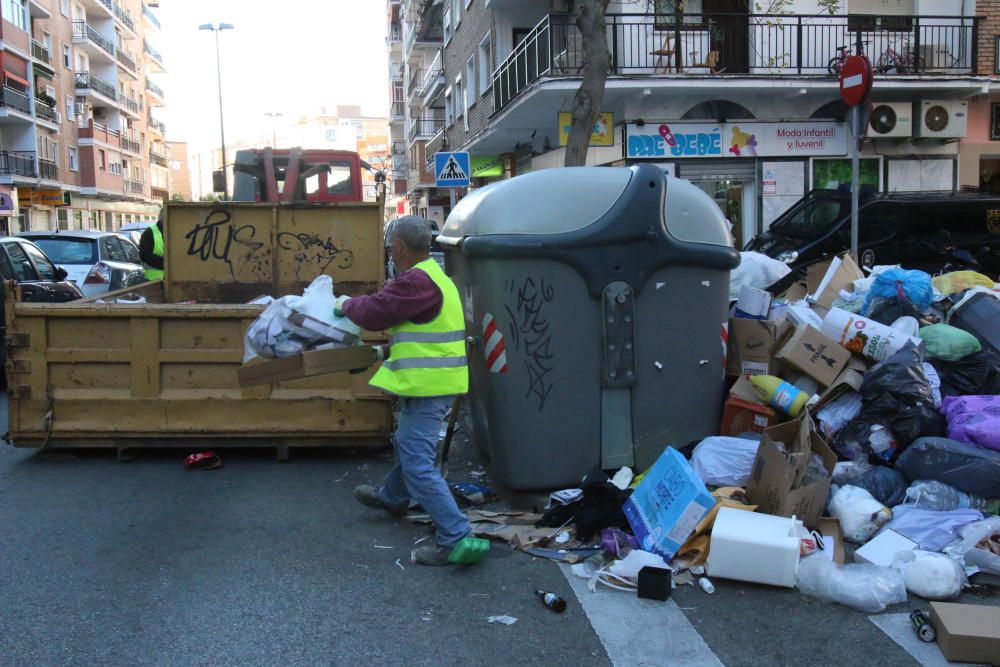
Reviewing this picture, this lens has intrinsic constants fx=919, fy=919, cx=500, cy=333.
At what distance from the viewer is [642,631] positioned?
12.0 feet

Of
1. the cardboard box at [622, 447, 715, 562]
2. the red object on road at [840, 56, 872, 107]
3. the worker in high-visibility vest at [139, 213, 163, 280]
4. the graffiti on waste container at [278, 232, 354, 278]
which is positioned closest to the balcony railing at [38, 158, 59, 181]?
the worker in high-visibility vest at [139, 213, 163, 280]

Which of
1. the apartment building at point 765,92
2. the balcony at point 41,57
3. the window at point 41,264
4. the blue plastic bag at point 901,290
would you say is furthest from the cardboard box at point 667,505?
the balcony at point 41,57

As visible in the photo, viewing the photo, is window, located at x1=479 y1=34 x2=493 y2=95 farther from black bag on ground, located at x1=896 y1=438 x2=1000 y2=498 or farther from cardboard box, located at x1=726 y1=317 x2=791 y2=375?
black bag on ground, located at x1=896 y1=438 x2=1000 y2=498

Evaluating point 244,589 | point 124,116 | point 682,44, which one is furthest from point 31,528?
point 124,116

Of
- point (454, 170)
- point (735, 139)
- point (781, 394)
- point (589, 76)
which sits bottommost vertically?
point (781, 394)

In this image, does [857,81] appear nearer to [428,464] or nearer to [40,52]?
[428,464]

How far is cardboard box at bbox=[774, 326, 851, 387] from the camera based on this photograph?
559 centimetres

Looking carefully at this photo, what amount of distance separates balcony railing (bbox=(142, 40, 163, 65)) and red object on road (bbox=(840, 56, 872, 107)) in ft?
247

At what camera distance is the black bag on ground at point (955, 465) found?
458 centimetres

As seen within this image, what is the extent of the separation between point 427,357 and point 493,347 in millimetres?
803

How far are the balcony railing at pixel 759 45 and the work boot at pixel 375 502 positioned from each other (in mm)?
13746

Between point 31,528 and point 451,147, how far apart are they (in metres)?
30.3

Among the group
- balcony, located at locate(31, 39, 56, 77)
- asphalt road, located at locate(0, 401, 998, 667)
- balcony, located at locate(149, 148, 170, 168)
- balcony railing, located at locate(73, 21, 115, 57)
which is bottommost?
asphalt road, located at locate(0, 401, 998, 667)

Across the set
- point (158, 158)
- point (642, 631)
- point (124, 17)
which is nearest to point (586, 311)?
point (642, 631)
